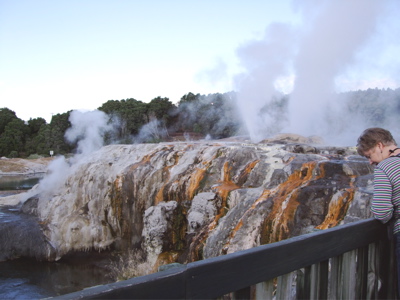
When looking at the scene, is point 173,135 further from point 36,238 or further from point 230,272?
point 230,272

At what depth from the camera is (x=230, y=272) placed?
48.8 inches

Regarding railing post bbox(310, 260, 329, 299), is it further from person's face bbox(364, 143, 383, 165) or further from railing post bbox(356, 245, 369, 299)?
person's face bbox(364, 143, 383, 165)

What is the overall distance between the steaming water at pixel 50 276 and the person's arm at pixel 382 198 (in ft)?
23.0

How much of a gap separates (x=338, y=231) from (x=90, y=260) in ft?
28.3

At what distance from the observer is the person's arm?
1.73 m

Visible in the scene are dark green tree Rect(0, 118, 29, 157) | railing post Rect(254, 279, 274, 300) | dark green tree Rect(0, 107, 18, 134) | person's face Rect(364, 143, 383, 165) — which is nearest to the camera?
railing post Rect(254, 279, 274, 300)

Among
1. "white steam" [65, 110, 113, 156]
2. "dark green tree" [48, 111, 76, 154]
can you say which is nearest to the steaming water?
"white steam" [65, 110, 113, 156]

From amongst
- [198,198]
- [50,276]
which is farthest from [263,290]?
[50,276]

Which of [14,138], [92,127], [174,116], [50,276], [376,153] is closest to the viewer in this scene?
[376,153]

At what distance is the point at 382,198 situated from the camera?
174 centimetres

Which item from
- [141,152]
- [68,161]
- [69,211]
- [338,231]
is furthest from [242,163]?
[68,161]

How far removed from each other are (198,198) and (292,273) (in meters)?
5.79

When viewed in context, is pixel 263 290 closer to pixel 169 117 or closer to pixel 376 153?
pixel 376 153

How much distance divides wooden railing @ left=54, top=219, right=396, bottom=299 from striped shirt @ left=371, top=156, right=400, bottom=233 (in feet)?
0.27
